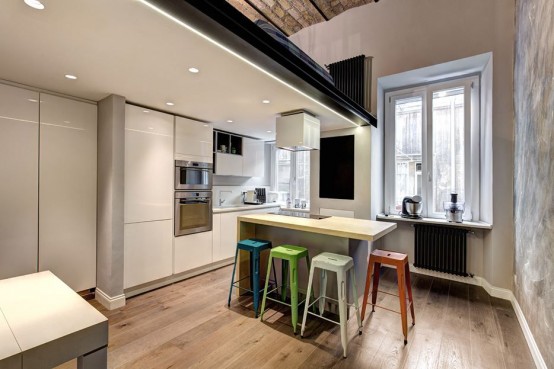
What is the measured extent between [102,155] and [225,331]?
2213 mm

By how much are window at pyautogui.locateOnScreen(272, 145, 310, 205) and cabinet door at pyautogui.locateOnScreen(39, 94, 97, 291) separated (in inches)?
139

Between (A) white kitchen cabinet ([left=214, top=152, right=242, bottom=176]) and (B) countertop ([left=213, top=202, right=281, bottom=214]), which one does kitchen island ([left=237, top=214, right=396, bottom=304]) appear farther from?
(A) white kitchen cabinet ([left=214, top=152, right=242, bottom=176])

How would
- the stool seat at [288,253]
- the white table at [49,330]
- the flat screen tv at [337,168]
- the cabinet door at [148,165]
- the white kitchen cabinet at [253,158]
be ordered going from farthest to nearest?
the white kitchen cabinet at [253,158] → the flat screen tv at [337,168] → the cabinet door at [148,165] → the stool seat at [288,253] → the white table at [49,330]

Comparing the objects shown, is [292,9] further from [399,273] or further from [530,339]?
[530,339]

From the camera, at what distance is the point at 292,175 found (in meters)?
5.58

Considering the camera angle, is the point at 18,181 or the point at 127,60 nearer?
the point at 127,60

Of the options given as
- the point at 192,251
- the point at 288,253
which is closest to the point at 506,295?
the point at 288,253

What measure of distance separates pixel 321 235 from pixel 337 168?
1541 mm

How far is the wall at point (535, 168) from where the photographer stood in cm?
175

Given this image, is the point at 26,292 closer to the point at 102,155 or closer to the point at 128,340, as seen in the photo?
the point at 128,340

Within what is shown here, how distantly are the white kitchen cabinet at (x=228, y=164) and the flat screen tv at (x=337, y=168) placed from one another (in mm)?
1541

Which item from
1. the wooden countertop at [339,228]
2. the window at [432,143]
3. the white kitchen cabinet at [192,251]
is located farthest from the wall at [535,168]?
the white kitchen cabinet at [192,251]

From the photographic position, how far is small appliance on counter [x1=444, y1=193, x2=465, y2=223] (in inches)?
134

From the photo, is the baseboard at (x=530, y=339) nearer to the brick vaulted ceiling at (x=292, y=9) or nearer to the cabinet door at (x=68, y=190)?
the cabinet door at (x=68, y=190)
